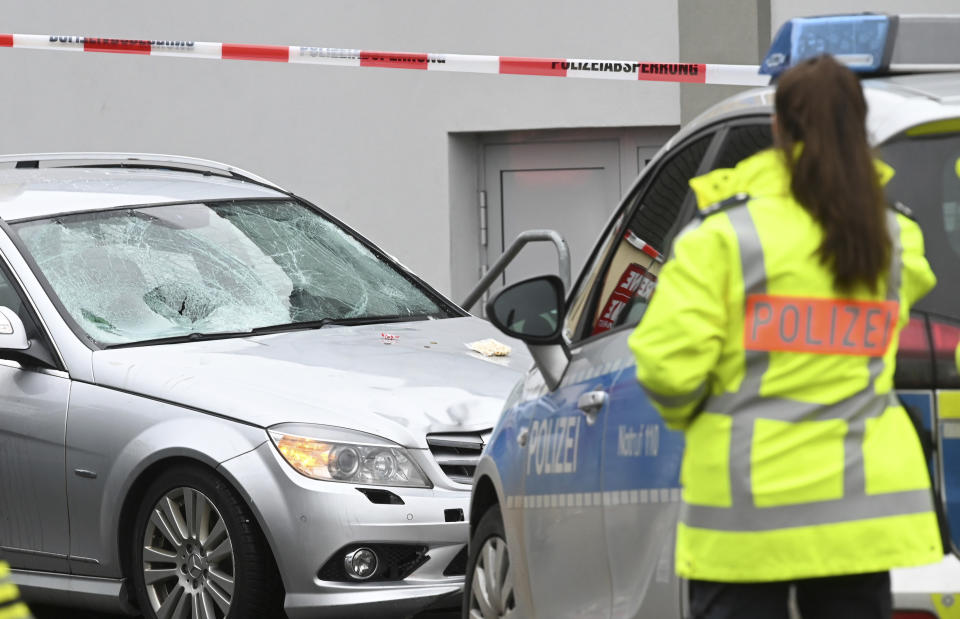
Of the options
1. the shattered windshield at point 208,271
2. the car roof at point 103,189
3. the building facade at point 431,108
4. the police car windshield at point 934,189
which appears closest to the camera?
the police car windshield at point 934,189

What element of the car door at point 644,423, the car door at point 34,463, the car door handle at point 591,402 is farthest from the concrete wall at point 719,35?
the car door handle at point 591,402

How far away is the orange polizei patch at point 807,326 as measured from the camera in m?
2.89

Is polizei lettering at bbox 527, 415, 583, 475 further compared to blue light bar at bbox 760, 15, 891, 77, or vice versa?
polizei lettering at bbox 527, 415, 583, 475

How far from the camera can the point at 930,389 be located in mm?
3117

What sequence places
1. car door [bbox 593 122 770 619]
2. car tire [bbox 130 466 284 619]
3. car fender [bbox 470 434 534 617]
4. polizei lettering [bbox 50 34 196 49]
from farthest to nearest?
polizei lettering [bbox 50 34 196 49] → car tire [bbox 130 466 284 619] → car fender [bbox 470 434 534 617] → car door [bbox 593 122 770 619]

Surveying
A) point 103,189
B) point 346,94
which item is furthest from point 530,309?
point 346,94

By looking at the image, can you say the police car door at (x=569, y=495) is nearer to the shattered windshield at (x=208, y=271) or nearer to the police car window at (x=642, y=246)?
the police car window at (x=642, y=246)

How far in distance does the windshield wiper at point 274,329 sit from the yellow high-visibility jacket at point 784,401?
378 cm

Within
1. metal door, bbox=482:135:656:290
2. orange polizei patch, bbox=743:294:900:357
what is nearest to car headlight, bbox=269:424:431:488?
orange polizei patch, bbox=743:294:900:357

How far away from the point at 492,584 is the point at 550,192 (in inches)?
339

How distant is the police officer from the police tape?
547 cm

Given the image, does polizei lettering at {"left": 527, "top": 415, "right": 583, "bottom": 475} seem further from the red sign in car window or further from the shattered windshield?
the shattered windshield

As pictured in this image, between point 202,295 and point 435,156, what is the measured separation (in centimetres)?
618

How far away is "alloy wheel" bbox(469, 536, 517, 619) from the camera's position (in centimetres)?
448
